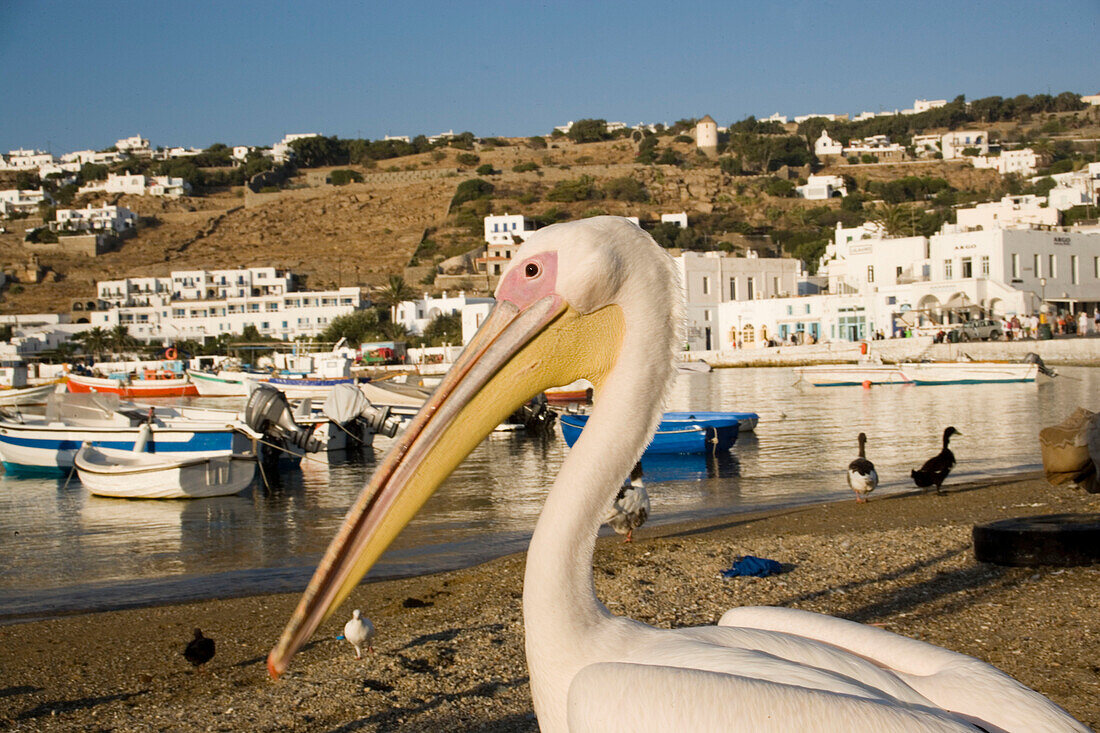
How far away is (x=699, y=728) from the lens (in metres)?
1.78

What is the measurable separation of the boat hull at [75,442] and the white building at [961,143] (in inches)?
5048

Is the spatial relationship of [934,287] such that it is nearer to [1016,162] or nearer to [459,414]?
Answer: [459,414]

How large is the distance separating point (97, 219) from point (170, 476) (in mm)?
101825

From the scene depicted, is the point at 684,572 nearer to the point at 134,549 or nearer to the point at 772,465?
the point at 134,549

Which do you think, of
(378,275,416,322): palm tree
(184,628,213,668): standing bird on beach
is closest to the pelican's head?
(184,628,213,668): standing bird on beach

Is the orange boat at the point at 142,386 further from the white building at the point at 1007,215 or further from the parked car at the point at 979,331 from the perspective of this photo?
the white building at the point at 1007,215

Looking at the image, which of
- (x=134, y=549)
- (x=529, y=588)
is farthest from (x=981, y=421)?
(x=529, y=588)

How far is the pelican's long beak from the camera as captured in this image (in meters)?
1.87

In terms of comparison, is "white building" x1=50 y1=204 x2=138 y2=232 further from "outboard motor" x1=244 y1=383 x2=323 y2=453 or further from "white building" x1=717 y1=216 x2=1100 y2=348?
"outboard motor" x1=244 y1=383 x2=323 y2=453

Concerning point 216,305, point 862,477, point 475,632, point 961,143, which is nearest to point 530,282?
point 475,632

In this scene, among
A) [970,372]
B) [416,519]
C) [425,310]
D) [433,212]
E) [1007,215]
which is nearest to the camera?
[416,519]

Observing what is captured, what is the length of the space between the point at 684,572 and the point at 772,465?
9325 mm

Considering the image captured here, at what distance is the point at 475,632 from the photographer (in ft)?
18.1

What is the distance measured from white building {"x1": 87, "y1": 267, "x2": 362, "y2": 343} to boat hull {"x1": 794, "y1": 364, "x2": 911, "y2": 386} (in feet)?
145
